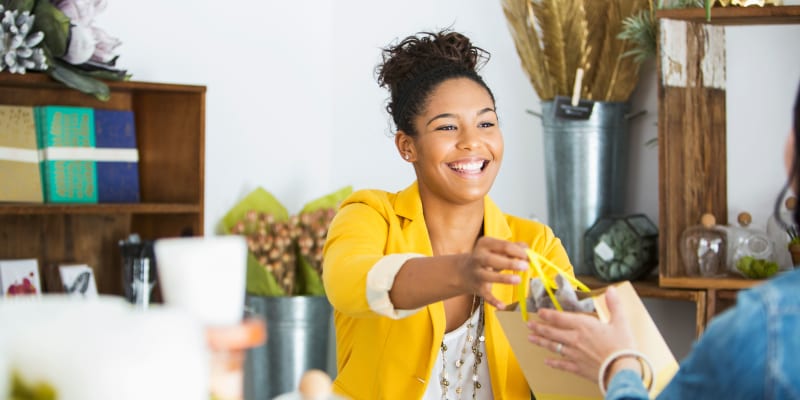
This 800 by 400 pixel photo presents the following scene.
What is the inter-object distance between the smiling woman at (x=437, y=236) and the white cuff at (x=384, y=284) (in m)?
0.17

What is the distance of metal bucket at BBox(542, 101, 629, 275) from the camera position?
3260 millimetres

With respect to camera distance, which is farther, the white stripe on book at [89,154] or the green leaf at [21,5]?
the white stripe on book at [89,154]

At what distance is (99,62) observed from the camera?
3.24 m

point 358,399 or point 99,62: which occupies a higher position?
point 99,62

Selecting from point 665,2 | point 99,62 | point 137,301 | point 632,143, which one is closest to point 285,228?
point 137,301

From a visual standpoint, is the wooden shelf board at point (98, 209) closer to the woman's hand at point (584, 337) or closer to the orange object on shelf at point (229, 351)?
the woman's hand at point (584, 337)

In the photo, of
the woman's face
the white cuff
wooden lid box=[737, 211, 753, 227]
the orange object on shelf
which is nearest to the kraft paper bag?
the white cuff

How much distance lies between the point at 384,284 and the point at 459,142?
497mm

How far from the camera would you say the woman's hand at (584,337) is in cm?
154

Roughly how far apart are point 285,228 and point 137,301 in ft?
2.42

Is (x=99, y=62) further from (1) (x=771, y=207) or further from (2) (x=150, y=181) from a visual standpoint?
(1) (x=771, y=207)

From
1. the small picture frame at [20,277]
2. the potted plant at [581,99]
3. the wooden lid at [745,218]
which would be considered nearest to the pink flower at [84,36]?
the small picture frame at [20,277]

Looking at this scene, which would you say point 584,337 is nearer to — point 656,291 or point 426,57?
point 426,57

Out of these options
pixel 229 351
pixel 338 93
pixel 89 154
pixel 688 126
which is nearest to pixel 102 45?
pixel 89 154
